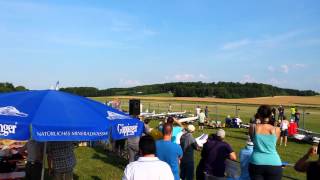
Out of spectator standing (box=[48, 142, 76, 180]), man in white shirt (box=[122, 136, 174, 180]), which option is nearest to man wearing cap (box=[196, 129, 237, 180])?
spectator standing (box=[48, 142, 76, 180])

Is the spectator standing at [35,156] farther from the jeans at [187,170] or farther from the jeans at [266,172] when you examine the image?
the jeans at [266,172]

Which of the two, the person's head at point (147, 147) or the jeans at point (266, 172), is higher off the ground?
the person's head at point (147, 147)

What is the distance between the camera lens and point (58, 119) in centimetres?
633

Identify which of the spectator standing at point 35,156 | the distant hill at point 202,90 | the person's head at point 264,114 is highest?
the distant hill at point 202,90

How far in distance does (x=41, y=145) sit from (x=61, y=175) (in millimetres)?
1324

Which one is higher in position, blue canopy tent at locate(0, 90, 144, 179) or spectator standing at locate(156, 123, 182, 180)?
blue canopy tent at locate(0, 90, 144, 179)

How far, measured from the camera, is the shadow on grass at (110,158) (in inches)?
580

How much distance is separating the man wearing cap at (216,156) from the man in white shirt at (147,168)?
11.2 feet

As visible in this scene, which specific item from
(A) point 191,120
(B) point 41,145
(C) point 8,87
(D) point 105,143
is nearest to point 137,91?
(C) point 8,87

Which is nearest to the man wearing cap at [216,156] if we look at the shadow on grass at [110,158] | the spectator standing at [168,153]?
the spectator standing at [168,153]

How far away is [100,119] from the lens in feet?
22.1

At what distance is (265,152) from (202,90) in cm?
10841

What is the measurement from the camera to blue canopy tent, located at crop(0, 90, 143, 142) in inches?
239

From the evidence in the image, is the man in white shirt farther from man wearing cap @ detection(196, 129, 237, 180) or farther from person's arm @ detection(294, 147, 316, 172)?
man wearing cap @ detection(196, 129, 237, 180)
